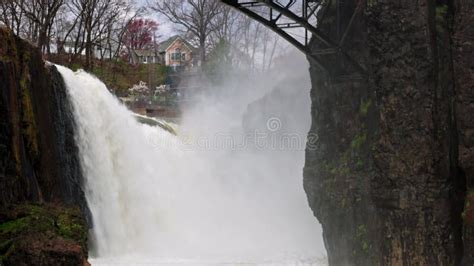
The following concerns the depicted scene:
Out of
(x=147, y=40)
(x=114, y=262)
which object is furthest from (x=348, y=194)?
(x=147, y=40)

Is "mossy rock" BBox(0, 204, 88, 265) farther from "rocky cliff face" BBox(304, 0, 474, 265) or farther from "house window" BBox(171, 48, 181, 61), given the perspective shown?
"house window" BBox(171, 48, 181, 61)

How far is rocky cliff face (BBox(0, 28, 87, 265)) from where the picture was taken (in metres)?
7.16

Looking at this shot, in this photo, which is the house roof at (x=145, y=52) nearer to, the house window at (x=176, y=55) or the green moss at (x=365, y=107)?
the house window at (x=176, y=55)

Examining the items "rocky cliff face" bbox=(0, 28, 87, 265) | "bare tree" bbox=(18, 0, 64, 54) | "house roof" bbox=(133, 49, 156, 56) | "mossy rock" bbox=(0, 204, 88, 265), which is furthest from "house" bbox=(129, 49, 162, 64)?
"mossy rock" bbox=(0, 204, 88, 265)

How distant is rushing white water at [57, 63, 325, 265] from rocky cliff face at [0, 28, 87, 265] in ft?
6.47

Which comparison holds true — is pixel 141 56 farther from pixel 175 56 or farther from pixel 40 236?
pixel 40 236

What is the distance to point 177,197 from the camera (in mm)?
19281

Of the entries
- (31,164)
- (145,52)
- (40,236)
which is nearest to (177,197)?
(31,164)

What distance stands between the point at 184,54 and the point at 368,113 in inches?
1801

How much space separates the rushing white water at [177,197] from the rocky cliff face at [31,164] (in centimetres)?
197

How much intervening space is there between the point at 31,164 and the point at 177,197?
9.95 m

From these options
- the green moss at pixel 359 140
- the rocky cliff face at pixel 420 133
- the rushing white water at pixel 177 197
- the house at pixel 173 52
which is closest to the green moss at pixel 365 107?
the green moss at pixel 359 140

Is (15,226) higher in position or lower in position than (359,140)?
lower

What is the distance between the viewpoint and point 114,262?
12.7 m
